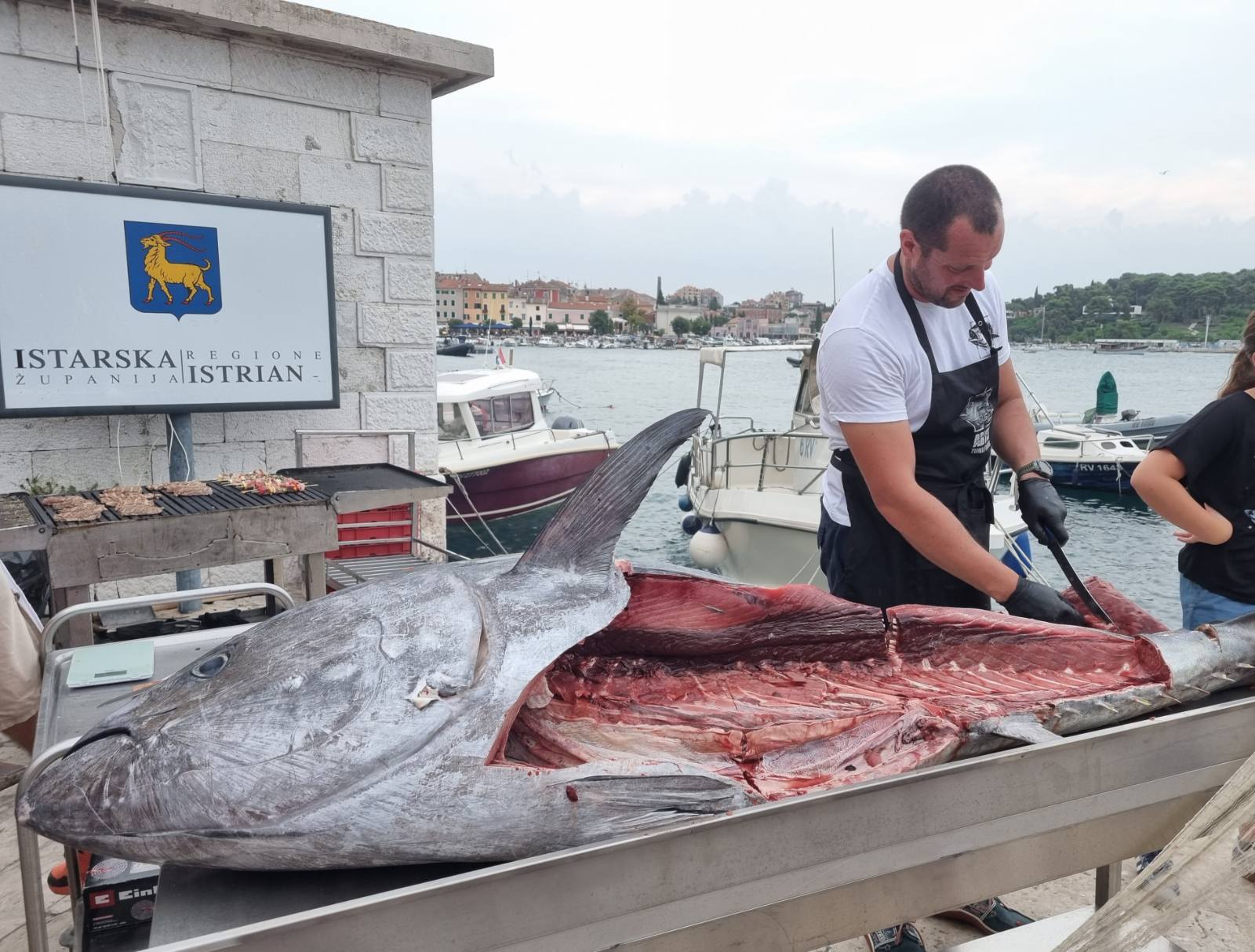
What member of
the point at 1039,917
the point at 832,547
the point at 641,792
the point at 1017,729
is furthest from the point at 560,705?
the point at 1039,917

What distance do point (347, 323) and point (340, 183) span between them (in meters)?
0.88

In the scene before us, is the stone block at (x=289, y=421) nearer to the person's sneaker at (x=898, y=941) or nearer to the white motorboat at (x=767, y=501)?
the white motorboat at (x=767, y=501)

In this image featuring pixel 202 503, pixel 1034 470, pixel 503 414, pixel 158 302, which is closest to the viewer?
pixel 1034 470

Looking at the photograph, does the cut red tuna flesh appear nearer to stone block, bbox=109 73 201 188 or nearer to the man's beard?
the man's beard

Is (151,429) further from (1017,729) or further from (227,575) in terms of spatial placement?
(1017,729)

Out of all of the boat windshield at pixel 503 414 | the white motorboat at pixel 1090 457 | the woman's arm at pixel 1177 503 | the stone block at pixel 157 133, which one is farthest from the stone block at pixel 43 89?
the white motorboat at pixel 1090 457

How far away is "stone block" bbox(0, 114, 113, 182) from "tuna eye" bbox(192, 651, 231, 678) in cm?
453

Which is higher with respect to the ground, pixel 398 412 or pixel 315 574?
pixel 398 412

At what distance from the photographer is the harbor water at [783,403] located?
14.4 metres

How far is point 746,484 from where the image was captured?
31.7 ft

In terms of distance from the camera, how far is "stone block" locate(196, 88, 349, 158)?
16.9ft

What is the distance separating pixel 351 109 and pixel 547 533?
15.8 ft

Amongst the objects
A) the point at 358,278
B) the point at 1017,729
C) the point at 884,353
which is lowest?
the point at 1017,729

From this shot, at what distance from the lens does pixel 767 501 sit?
8875 millimetres
